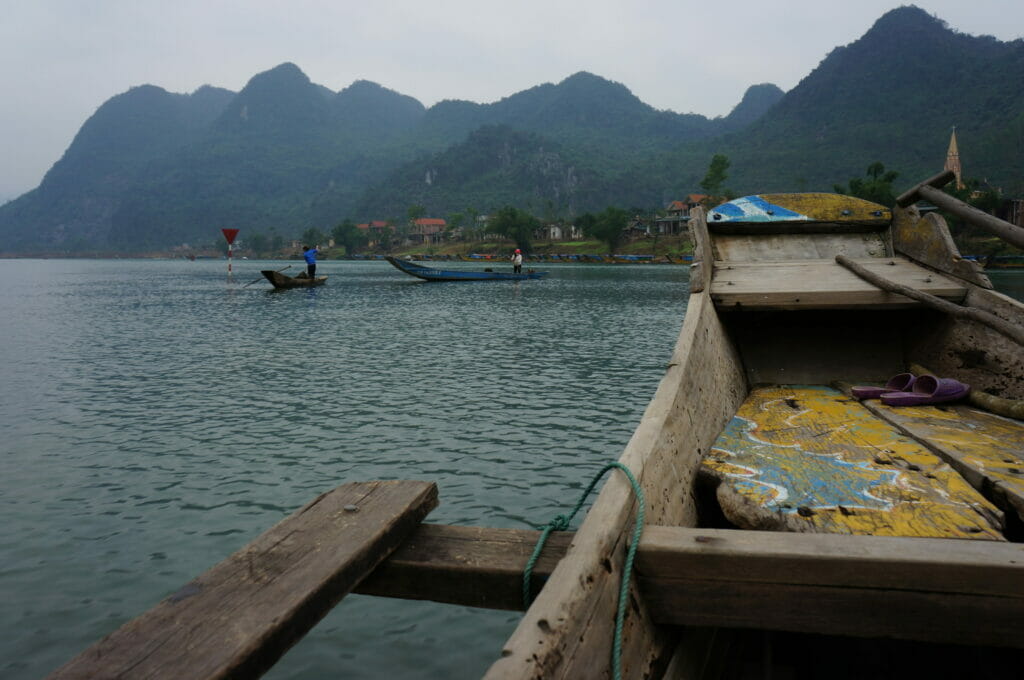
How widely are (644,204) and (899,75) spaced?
260ft

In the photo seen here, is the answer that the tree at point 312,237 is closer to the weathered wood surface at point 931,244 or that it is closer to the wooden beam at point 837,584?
Answer: the weathered wood surface at point 931,244

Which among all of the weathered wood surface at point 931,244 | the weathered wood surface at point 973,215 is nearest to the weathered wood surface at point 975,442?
the weathered wood surface at point 973,215

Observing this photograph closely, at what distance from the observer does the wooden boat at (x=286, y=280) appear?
34031 mm

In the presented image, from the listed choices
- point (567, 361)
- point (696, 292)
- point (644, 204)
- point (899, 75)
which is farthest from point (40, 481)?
point (899, 75)

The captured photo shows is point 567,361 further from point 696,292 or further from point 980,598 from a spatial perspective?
point 980,598

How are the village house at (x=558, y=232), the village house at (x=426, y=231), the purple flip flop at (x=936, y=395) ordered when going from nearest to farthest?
1. the purple flip flop at (x=936, y=395)
2. the village house at (x=558, y=232)
3. the village house at (x=426, y=231)

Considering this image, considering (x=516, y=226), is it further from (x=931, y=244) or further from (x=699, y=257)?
(x=699, y=257)

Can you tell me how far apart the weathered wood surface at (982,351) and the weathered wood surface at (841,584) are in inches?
99.0

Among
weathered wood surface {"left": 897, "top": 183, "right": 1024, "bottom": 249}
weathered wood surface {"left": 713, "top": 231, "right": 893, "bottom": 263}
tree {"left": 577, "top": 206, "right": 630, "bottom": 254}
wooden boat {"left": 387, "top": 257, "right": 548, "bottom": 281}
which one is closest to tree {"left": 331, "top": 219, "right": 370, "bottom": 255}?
tree {"left": 577, "top": 206, "right": 630, "bottom": 254}

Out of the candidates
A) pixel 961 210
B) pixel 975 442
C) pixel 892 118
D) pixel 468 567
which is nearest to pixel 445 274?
pixel 961 210

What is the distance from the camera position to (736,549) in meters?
1.55

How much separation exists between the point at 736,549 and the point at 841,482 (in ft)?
3.69

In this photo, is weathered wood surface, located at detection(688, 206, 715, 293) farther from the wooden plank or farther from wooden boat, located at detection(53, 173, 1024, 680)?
the wooden plank

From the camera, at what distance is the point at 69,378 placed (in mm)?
11516
